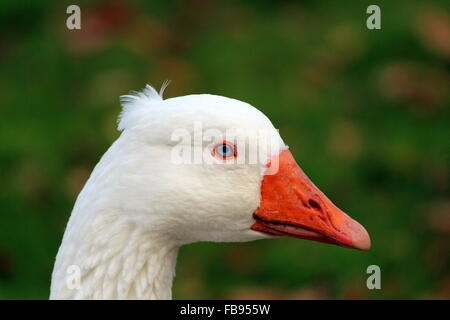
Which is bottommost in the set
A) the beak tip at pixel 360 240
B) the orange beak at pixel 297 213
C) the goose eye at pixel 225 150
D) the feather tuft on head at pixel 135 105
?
the beak tip at pixel 360 240

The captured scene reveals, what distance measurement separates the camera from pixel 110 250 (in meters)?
3.51

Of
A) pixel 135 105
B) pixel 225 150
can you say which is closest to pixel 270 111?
pixel 135 105

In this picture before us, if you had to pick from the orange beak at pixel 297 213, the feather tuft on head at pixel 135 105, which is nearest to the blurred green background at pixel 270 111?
the orange beak at pixel 297 213

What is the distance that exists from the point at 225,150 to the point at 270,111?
3969mm

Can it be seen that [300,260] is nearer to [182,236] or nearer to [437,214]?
[437,214]

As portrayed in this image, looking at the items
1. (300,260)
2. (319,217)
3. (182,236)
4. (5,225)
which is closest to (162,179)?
(182,236)

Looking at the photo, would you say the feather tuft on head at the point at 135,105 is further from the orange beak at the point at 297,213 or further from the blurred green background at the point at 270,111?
the blurred green background at the point at 270,111

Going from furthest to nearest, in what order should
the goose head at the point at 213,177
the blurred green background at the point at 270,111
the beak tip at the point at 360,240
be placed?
the blurred green background at the point at 270,111 < the beak tip at the point at 360,240 < the goose head at the point at 213,177

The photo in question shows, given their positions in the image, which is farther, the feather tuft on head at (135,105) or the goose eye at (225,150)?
the feather tuft on head at (135,105)

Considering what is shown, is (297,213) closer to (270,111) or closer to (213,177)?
(213,177)

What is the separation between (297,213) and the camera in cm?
355

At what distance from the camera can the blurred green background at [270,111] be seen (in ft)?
20.5

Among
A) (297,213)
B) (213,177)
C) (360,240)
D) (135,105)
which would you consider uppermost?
(135,105)

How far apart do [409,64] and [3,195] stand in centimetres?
366
